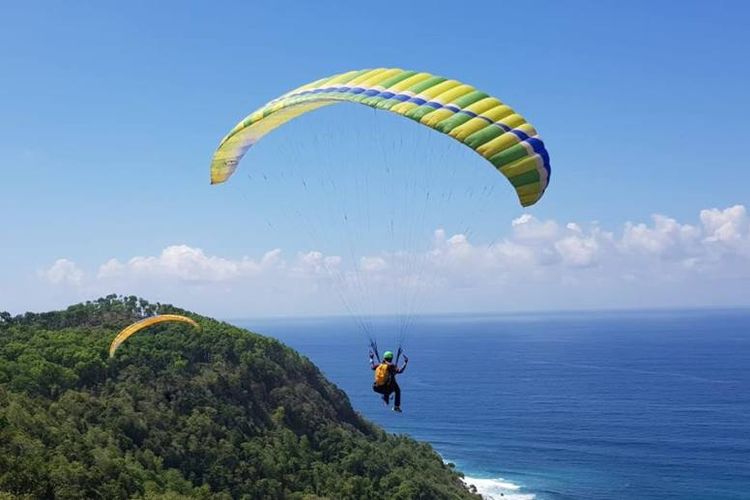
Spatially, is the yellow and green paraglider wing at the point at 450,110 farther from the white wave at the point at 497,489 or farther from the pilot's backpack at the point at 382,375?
the white wave at the point at 497,489

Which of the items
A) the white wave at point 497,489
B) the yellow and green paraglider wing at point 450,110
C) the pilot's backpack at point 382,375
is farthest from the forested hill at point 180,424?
the yellow and green paraglider wing at point 450,110

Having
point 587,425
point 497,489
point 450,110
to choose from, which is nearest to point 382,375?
point 450,110

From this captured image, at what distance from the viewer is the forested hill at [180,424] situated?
32.2m

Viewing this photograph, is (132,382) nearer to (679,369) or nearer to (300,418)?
(300,418)

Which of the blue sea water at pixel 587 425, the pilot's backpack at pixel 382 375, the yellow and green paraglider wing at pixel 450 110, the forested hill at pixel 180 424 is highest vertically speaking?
the yellow and green paraglider wing at pixel 450 110

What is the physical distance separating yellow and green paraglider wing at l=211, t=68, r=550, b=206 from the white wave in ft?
184

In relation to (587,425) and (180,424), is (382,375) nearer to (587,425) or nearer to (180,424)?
(180,424)

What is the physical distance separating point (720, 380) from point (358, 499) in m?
109

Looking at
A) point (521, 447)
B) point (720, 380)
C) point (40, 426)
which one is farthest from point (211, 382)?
point (720, 380)

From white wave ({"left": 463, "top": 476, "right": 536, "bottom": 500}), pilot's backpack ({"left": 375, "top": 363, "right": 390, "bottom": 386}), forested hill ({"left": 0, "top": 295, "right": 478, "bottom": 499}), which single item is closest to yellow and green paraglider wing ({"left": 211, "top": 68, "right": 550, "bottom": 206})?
pilot's backpack ({"left": 375, "top": 363, "right": 390, "bottom": 386})

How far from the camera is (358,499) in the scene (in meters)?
48.2

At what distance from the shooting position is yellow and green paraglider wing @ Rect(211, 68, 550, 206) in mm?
14570

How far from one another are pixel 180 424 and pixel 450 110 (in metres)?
37.7

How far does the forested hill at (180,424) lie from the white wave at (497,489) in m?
4.16
